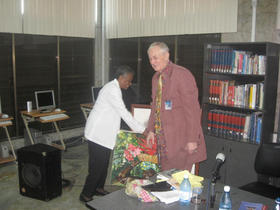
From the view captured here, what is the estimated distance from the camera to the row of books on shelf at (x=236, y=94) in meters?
3.68

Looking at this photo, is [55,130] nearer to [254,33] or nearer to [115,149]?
[115,149]

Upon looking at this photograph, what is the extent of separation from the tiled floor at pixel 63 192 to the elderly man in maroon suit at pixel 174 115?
1.50 meters

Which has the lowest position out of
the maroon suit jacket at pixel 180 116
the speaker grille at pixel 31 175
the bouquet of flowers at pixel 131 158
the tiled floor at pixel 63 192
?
the tiled floor at pixel 63 192

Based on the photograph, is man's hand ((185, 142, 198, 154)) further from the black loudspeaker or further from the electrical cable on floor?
the electrical cable on floor

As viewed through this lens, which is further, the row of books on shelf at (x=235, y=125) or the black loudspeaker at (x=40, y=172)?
the row of books on shelf at (x=235, y=125)

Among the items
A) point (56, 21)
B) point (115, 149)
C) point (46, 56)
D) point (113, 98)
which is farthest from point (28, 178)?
point (56, 21)

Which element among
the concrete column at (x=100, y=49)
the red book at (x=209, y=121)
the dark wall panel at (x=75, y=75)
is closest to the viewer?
the red book at (x=209, y=121)

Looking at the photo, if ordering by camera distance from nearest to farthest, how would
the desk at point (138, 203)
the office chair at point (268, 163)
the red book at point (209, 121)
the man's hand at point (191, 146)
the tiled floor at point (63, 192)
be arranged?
1. the desk at point (138, 203)
2. the man's hand at point (191, 146)
3. the office chair at point (268, 163)
4. the tiled floor at point (63, 192)
5. the red book at point (209, 121)

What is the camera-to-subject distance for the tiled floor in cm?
357

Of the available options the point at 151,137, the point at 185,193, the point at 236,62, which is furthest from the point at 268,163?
the point at 185,193

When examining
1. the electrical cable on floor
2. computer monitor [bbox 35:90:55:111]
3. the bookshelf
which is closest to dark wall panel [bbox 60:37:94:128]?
computer monitor [bbox 35:90:55:111]

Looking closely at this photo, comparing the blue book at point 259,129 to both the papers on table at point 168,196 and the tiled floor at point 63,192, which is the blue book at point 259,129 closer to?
the tiled floor at point 63,192

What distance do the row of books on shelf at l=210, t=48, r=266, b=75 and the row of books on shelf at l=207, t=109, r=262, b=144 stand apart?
54cm

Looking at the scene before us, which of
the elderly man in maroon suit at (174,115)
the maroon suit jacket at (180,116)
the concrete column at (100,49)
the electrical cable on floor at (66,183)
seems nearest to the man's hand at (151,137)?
the elderly man in maroon suit at (174,115)
